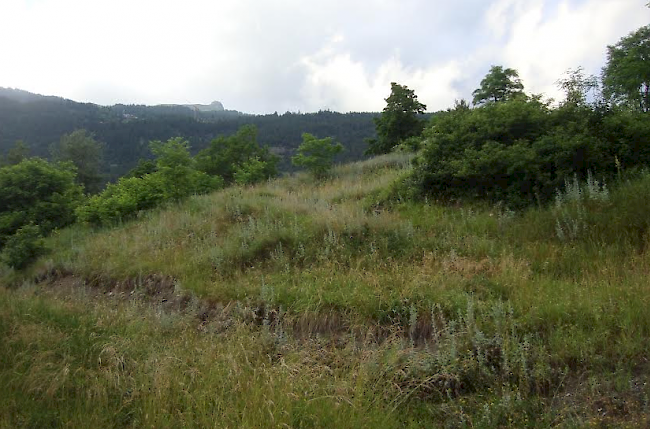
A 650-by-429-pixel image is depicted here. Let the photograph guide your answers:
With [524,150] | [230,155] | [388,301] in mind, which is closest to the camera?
[388,301]

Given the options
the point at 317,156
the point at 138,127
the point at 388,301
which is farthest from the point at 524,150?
the point at 138,127

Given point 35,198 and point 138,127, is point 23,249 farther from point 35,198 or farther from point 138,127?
point 138,127

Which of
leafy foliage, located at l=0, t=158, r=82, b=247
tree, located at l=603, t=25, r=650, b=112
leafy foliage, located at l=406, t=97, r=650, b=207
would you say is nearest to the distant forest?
tree, located at l=603, t=25, r=650, b=112

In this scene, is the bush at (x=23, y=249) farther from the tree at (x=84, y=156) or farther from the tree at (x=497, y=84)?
the tree at (x=84, y=156)

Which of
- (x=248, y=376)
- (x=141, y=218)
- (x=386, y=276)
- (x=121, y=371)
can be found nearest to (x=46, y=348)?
(x=121, y=371)

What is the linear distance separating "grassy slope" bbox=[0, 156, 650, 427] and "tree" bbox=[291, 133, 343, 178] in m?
8.83

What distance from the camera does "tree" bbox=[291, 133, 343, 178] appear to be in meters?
16.1

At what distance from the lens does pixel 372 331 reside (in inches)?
170

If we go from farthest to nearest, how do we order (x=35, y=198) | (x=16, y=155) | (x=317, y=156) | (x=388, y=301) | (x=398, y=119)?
(x=16, y=155), (x=398, y=119), (x=317, y=156), (x=35, y=198), (x=388, y=301)

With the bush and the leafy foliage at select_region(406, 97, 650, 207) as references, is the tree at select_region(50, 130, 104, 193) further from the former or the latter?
the leafy foliage at select_region(406, 97, 650, 207)

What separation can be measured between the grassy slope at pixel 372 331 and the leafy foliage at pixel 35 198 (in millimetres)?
8131

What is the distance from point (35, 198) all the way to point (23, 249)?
6925 mm

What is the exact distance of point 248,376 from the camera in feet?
10.9

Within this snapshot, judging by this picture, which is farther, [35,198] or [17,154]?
[17,154]
